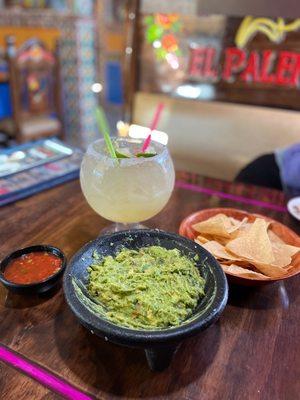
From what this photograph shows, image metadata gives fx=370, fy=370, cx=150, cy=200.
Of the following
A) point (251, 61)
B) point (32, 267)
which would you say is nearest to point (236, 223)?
point (32, 267)

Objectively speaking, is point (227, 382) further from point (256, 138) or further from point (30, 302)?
point (256, 138)

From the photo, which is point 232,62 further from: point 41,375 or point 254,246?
point 41,375

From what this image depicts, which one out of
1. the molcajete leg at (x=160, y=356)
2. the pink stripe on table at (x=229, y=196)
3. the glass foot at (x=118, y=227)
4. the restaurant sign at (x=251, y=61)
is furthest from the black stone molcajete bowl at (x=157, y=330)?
the restaurant sign at (x=251, y=61)

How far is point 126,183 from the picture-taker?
0.89 meters

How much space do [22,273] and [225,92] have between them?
192 centimetres

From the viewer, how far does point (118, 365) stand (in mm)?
654

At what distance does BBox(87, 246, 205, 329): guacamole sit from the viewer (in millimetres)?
644

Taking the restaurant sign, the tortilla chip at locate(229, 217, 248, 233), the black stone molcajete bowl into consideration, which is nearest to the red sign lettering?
the restaurant sign

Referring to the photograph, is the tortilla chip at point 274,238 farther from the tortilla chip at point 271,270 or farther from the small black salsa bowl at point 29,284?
the small black salsa bowl at point 29,284

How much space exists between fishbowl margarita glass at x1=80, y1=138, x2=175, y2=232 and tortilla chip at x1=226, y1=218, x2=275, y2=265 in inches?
8.7

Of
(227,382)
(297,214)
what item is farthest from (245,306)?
(297,214)

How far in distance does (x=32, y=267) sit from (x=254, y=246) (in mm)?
513

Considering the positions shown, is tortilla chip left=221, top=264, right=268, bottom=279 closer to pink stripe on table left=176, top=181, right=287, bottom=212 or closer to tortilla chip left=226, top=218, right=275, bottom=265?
tortilla chip left=226, top=218, right=275, bottom=265

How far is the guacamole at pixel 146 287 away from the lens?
64 centimetres
